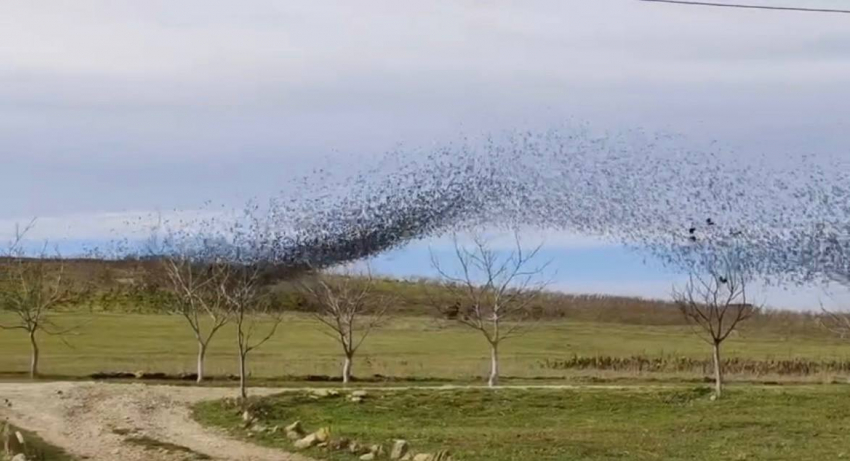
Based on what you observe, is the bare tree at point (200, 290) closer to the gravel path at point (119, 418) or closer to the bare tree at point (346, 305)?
the bare tree at point (346, 305)

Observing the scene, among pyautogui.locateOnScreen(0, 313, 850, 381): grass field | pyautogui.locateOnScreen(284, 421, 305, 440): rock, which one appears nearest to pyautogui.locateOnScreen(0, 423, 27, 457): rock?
pyautogui.locateOnScreen(284, 421, 305, 440): rock

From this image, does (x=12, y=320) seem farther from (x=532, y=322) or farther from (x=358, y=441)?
(x=358, y=441)

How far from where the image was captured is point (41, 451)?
65.1ft

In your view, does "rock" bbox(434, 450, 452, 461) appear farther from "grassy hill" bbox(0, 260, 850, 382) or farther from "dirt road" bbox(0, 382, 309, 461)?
"grassy hill" bbox(0, 260, 850, 382)

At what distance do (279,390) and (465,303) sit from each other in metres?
24.9

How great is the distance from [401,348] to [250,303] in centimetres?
874

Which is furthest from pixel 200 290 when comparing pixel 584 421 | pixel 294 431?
pixel 294 431

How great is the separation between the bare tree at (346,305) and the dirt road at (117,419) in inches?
323

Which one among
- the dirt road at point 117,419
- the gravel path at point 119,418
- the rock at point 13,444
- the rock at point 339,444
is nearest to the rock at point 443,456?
the rock at point 339,444

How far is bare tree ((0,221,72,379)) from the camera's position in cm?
3919

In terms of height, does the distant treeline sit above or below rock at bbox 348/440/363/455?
above

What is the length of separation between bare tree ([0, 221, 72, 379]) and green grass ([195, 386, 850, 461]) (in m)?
13.3

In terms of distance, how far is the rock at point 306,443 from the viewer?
67.5ft

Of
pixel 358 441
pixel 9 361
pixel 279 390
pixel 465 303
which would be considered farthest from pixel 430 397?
pixel 465 303
